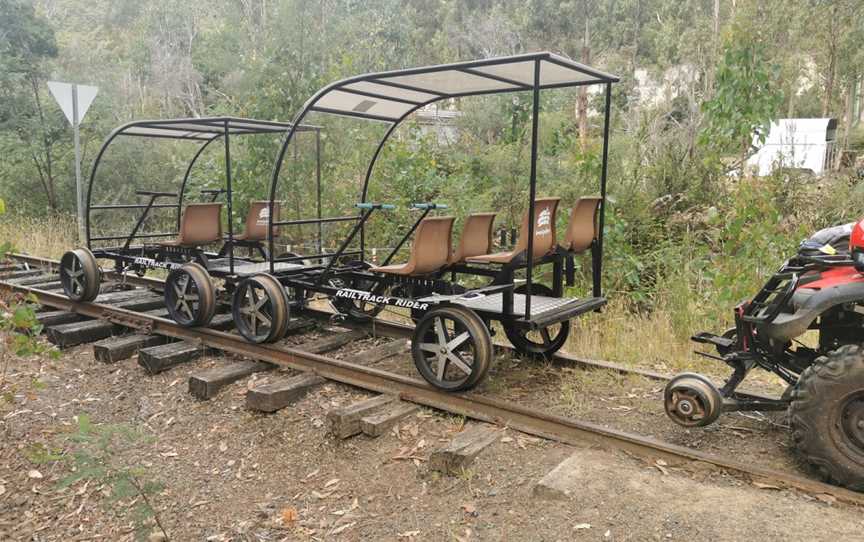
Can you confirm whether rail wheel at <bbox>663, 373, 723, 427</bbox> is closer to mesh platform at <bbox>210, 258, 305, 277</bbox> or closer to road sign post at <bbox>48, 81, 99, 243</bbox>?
mesh platform at <bbox>210, 258, 305, 277</bbox>

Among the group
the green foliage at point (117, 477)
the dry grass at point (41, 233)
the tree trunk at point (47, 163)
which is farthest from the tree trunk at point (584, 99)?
the tree trunk at point (47, 163)

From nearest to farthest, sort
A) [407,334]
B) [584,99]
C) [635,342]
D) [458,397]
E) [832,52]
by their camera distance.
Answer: [458,397] < [635,342] < [407,334] < [832,52] < [584,99]

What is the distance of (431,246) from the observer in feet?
20.3

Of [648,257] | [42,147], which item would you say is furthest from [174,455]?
[42,147]

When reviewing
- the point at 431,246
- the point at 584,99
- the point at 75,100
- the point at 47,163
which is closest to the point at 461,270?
the point at 431,246

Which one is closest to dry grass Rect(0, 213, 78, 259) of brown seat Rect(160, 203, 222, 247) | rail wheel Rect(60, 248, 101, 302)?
rail wheel Rect(60, 248, 101, 302)

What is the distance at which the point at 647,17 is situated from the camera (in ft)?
95.2

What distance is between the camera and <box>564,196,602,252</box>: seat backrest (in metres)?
6.32

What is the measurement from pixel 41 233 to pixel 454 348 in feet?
39.8

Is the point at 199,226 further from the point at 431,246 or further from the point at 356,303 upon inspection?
the point at 431,246

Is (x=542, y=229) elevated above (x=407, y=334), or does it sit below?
above

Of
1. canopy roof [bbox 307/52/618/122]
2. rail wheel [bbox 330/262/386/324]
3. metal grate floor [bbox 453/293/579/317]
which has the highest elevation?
canopy roof [bbox 307/52/618/122]

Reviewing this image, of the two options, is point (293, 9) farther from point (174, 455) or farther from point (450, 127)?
point (174, 455)

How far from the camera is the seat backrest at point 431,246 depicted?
19.9 feet
